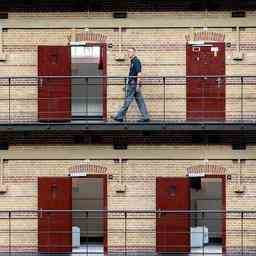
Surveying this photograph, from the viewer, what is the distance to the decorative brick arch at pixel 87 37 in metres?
15.6

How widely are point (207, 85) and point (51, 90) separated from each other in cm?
293

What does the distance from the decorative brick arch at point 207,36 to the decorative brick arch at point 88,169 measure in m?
2.95

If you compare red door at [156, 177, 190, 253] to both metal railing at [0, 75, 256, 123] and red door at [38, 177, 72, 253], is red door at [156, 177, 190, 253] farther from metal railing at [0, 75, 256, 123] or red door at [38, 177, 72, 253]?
red door at [38, 177, 72, 253]

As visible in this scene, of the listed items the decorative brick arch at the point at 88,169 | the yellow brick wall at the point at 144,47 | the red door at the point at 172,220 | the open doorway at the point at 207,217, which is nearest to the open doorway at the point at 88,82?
the yellow brick wall at the point at 144,47

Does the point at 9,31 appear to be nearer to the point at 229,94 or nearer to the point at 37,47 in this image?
the point at 37,47

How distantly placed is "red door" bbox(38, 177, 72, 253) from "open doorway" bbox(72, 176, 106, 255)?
32cm

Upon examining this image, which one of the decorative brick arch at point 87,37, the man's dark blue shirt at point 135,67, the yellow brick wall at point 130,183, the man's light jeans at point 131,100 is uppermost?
the decorative brick arch at point 87,37

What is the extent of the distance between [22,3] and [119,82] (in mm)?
2372

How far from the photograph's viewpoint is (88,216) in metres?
16.7

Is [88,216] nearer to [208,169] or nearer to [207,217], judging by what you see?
[207,217]

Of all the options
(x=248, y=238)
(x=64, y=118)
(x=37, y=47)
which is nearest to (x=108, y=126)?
(x=64, y=118)

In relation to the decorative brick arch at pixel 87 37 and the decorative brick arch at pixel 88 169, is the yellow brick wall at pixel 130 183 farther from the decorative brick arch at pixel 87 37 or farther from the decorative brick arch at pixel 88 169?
the decorative brick arch at pixel 87 37

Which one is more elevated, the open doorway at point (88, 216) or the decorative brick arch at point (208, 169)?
the decorative brick arch at point (208, 169)

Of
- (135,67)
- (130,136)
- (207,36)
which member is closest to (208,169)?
(130,136)
